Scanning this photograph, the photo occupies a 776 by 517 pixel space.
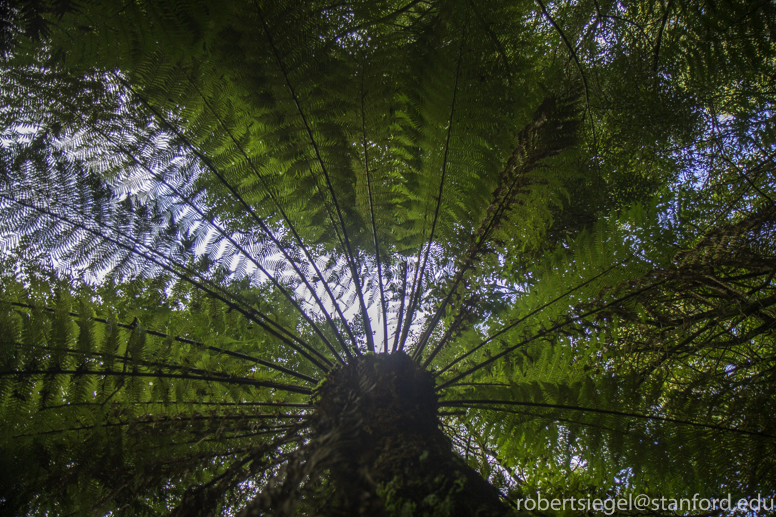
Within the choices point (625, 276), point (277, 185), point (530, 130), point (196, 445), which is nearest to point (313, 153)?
point (277, 185)

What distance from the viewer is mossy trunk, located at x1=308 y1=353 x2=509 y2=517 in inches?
27.6

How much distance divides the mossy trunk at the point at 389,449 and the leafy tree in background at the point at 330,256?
0.6 inches

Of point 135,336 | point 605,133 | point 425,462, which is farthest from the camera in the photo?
point 605,133

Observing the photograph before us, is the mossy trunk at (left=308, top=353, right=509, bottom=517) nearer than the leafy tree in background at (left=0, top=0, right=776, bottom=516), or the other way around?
the mossy trunk at (left=308, top=353, right=509, bottom=517)

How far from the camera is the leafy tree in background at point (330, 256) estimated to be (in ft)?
4.24

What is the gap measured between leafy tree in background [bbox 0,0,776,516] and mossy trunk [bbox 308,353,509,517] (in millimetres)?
16

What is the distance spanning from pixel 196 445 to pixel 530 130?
213 centimetres

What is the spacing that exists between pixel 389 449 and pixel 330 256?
4.51 ft

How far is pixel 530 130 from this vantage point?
162 cm

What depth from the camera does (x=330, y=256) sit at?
83.0 inches

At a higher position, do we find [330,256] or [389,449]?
[330,256]

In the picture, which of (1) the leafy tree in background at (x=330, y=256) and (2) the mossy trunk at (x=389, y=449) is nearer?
(2) the mossy trunk at (x=389, y=449)

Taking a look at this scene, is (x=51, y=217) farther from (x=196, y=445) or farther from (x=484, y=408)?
(x=484, y=408)

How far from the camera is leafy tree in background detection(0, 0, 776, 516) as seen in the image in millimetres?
1292
